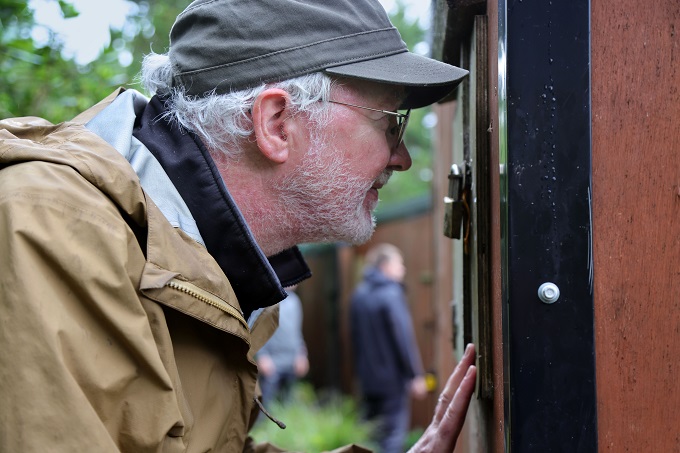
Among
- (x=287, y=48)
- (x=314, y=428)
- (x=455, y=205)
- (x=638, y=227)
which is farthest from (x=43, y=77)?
(x=314, y=428)

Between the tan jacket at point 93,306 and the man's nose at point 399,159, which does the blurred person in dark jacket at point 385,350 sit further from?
the tan jacket at point 93,306

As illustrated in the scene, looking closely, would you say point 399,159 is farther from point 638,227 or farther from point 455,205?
point 638,227

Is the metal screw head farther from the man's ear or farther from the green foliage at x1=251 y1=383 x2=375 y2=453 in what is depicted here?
the green foliage at x1=251 y1=383 x2=375 y2=453

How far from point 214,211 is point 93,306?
0.49 m

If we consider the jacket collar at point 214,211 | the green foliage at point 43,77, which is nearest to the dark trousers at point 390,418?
the green foliage at point 43,77

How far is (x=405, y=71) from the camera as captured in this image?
194cm

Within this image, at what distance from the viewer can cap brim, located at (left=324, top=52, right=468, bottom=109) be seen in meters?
1.90

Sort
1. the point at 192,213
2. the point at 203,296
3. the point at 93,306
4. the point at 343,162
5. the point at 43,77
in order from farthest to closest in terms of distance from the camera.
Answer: the point at 43,77 < the point at 343,162 < the point at 192,213 < the point at 203,296 < the point at 93,306

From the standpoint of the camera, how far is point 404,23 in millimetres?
13336

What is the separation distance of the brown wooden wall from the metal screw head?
8 centimetres

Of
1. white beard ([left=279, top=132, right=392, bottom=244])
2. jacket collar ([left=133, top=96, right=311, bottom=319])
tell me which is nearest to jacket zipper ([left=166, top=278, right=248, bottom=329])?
jacket collar ([left=133, top=96, right=311, bottom=319])

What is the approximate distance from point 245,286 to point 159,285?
0.45 meters

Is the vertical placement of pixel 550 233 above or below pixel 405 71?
below

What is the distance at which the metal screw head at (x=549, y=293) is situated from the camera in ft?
4.61
